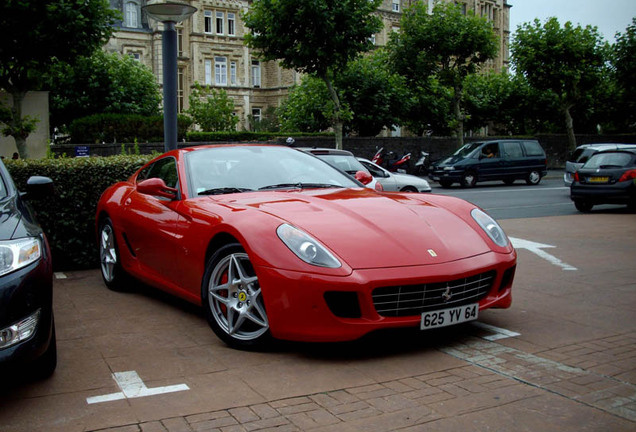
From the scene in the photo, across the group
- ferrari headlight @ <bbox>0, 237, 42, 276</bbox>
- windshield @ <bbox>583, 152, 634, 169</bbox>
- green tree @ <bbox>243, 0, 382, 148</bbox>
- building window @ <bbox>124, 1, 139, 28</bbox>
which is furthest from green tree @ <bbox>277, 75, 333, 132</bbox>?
ferrari headlight @ <bbox>0, 237, 42, 276</bbox>

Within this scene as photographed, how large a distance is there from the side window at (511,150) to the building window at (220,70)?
3770 cm

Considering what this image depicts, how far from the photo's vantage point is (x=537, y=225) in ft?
40.9

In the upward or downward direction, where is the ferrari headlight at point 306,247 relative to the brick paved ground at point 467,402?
upward

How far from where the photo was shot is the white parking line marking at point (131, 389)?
12.5 feet

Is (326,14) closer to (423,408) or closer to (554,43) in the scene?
(554,43)

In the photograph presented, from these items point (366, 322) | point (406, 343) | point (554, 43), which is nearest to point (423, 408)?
point (366, 322)

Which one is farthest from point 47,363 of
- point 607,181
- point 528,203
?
point 528,203

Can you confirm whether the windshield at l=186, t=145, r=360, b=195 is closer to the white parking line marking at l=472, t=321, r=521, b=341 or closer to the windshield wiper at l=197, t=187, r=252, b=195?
the windshield wiper at l=197, t=187, r=252, b=195

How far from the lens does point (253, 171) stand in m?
5.80

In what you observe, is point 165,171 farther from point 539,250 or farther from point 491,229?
point 539,250

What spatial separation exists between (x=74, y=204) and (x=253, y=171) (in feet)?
10.9

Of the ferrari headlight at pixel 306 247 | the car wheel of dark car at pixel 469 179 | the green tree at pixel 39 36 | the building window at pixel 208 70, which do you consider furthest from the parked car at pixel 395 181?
the building window at pixel 208 70

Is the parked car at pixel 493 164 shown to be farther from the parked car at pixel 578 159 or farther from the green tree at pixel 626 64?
the green tree at pixel 626 64

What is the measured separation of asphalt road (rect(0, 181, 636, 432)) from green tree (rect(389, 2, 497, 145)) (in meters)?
30.3
